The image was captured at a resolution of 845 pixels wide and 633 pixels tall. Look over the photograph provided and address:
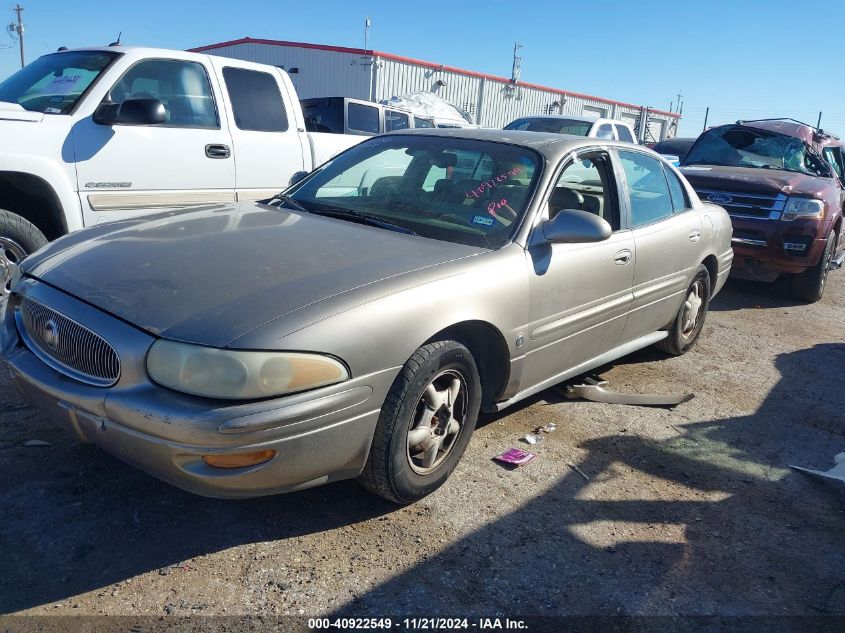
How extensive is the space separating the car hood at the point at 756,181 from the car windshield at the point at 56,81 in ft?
20.0

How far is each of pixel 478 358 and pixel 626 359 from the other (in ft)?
7.74

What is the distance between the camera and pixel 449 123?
14.2 m

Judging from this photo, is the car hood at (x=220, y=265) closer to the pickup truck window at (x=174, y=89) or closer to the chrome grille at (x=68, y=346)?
the chrome grille at (x=68, y=346)

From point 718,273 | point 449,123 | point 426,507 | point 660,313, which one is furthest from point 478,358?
point 449,123

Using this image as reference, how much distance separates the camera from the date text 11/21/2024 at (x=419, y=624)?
2307mm

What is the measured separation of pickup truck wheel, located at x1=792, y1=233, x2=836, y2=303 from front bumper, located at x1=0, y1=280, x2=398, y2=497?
22.1 ft

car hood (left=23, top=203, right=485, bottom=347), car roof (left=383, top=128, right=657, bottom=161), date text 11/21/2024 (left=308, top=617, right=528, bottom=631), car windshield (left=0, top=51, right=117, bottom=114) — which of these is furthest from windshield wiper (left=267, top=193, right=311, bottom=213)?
date text 11/21/2024 (left=308, top=617, right=528, bottom=631)

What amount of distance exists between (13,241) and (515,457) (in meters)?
3.59

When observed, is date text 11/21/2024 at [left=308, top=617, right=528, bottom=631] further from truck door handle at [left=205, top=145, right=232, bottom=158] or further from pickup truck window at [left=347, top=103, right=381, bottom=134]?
pickup truck window at [left=347, top=103, right=381, bottom=134]

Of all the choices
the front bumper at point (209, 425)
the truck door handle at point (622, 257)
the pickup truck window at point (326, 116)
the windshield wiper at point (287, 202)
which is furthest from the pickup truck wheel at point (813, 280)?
the front bumper at point (209, 425)

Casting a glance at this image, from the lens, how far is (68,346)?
8.66ft

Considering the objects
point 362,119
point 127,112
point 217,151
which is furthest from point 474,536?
point 362,119

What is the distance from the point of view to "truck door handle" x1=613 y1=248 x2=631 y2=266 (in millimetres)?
3965

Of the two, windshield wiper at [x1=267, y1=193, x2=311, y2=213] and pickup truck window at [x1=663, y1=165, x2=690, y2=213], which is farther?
pickup truck window at [x1=663, y1=165, x2=690, y2=213]
